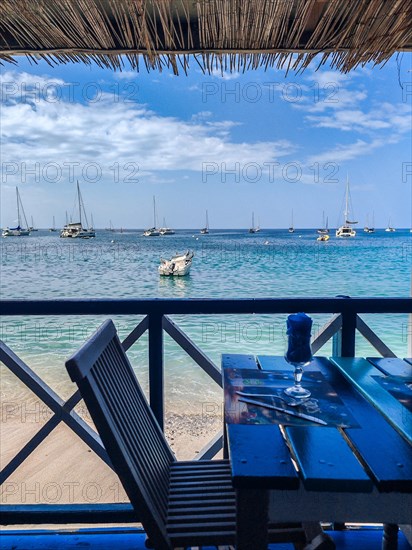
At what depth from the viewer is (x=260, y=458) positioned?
3.03 feet

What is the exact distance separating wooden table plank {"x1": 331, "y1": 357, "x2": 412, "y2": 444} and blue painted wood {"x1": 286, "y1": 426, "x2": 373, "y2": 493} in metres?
0.17

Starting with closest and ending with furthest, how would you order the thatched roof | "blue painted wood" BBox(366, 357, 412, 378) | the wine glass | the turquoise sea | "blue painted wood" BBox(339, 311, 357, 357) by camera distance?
the wine glass, "blue painted wood" BBox(366, 357, 412, 378), the thatched roof, "blue painted wood" BBox(339, 311, 357, 357), the turquoise sea

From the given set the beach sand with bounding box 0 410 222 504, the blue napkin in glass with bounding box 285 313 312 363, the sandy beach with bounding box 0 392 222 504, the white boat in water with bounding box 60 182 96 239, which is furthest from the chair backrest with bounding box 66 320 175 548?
the white boat in water with bounding box 60 182 96 239

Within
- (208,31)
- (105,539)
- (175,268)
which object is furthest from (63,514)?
(175,268)

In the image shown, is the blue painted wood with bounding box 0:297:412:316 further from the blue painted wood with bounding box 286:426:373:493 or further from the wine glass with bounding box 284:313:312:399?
the blue painted wood with bounding box 286:426:373:493

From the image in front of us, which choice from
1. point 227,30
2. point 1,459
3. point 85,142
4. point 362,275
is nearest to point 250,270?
point 362,275

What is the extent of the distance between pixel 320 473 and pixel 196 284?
20.7 metres

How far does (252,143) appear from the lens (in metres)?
28.6

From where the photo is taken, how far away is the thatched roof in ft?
5.46

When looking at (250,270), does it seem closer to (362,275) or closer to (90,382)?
(362,275)

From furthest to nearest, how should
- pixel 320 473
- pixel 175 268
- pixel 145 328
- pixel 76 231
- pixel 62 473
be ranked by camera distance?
1. pixel 76 231
2. pixel 175 268
3. pixel 62 473
4. pixel 145 328
5. pixel 320 473

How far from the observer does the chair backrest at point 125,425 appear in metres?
1.04

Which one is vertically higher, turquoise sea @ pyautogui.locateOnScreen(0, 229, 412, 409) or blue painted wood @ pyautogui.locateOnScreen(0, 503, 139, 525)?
blue painted wood @ pyautogui.locateOnScreen(0, 503, 139, 525)

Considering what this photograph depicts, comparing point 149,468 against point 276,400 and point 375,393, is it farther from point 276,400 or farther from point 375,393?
point 375,393
